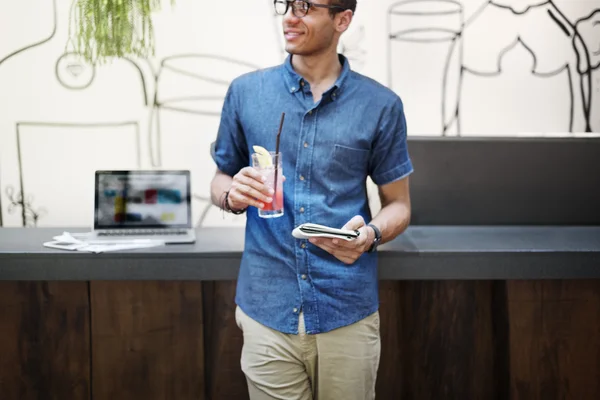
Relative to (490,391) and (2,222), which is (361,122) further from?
(2,222)

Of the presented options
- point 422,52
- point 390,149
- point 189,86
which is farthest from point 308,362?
point 422,52

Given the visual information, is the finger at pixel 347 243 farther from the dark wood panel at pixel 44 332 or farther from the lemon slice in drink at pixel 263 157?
the dark wood panel at pixel 44 332

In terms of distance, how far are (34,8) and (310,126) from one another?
5.18 feet

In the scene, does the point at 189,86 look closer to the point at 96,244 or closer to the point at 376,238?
the point at 96,244

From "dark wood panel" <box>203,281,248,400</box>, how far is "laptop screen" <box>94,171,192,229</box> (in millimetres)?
307

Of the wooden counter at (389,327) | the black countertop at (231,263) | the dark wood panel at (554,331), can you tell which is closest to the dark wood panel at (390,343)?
the wooden counter at (389,327)

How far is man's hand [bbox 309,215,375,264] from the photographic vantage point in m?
1.75

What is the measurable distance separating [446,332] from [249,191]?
108cm

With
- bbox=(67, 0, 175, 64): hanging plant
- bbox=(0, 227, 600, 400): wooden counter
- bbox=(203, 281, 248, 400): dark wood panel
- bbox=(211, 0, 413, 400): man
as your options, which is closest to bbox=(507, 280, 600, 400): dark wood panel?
bbox=(0, 227, 600, 400): wooden counter

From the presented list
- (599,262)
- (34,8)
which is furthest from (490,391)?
(34,8)

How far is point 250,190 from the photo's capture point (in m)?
1.73

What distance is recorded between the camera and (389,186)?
194 centimetres

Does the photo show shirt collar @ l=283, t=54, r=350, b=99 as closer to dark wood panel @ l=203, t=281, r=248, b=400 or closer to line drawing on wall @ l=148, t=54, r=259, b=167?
dark wood panel @ l=203, t=281, r=248, b=400

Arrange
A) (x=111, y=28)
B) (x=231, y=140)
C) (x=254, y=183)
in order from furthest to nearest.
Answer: (x=111, y=28) < (x=231, y=140) < (x=254, y=183)
